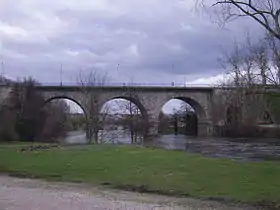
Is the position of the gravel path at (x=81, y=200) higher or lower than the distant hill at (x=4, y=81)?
lower

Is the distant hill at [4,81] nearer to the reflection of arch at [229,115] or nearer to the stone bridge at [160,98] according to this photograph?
the stone bridge at [160,98]

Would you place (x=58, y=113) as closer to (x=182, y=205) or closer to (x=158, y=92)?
(x=158, y=92)

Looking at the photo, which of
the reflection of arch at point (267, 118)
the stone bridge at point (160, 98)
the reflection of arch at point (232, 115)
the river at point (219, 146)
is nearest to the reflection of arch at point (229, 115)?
the reflection of arch at point (232, 115)

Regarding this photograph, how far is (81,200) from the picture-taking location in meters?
13.6

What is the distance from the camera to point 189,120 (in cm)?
11394

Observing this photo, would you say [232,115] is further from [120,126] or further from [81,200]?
[81,200]

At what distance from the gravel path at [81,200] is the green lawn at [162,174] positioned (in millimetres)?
1483

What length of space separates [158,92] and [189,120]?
16.4m

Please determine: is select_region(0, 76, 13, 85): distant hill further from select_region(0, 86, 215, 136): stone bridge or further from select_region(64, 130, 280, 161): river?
select_region(64, 130, 280, 161): river

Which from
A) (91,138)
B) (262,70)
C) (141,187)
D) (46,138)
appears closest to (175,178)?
(141,187)

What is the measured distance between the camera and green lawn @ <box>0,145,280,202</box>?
1584cm

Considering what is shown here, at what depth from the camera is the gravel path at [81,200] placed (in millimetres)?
12445

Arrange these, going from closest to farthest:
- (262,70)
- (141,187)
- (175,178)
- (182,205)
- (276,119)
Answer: (182,205) → (141,187) → (175,178) → (262,70) → (276,119)

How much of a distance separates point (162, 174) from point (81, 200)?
7.02 metres
